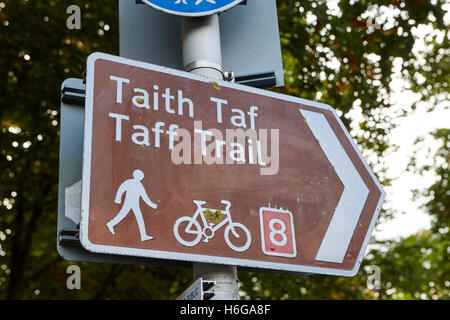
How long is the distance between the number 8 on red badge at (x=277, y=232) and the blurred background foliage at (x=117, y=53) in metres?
3.41

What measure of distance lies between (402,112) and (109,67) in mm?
6294

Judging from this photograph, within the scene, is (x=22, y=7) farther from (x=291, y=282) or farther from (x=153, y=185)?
(x=153, y=185)

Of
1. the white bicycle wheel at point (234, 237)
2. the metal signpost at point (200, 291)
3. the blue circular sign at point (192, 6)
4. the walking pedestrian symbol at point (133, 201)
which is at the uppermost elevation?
the blue circular sign at point (192, 6)

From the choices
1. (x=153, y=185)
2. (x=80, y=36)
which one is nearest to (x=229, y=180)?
(x=153, y=185)

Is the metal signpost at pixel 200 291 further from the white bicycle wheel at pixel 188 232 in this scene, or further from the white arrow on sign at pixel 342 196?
the white arrow on sign at pixel 342 196

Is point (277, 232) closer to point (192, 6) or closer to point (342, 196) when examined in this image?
point (342, 196)

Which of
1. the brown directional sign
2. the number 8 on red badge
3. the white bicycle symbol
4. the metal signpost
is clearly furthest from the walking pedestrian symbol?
the number 8 on red badge

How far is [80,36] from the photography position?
22.9 ft

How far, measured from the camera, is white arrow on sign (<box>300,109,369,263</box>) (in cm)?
222

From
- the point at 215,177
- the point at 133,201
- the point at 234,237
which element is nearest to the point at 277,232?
the point at 234,237

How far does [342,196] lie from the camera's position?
7.79 feet

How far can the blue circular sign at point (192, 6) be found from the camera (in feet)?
8.54

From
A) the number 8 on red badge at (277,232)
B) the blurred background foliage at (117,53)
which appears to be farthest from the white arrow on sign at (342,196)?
the blurred background foliage at (117,53)

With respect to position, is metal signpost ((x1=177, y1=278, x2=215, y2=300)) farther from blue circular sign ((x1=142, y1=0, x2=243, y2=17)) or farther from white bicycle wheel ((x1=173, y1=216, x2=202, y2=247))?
blue circular sign ((x1=142, y1=0, x2=243, y2=17))
